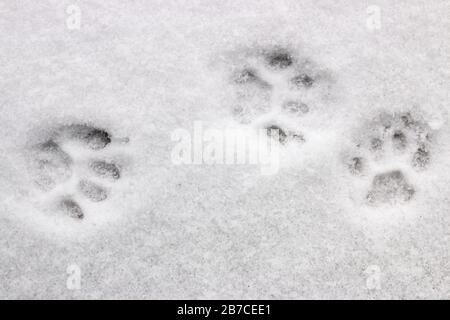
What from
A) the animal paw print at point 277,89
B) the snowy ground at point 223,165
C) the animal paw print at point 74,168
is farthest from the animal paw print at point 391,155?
the animal paw print at point 74,168

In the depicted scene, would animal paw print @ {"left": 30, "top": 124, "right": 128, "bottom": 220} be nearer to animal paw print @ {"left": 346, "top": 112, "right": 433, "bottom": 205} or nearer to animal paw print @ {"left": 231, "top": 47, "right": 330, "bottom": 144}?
animal paw print @ {"left": 231, "top": 47, "right": 330, "bottom": 144}

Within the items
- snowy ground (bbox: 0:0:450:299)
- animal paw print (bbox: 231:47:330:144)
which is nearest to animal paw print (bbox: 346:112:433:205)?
snowy ground (bbox: 0:0:450:299)

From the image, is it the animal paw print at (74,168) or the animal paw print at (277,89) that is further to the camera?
the animal paw print at (277,89)

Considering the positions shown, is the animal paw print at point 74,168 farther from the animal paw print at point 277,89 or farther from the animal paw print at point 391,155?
the animal paw print at point 391,155

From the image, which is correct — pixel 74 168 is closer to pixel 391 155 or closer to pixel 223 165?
pixel 223 165
